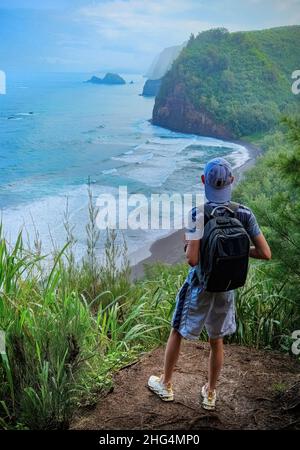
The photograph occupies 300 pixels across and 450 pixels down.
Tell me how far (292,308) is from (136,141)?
30.6 metres

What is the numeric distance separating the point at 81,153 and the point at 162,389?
2973 centimetres

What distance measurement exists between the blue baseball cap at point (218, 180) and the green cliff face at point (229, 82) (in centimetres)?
2789

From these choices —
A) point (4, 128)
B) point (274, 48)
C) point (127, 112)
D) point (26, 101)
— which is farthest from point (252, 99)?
point (26, 101)

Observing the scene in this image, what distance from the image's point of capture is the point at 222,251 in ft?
5.85

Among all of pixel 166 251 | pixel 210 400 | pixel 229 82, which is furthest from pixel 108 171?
pixel 210 400

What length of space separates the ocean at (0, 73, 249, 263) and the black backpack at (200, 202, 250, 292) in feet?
38.8

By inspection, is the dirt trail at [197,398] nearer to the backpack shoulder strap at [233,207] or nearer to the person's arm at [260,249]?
the person's arm at [260,249]

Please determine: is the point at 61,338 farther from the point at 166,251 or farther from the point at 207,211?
the point at 166,251

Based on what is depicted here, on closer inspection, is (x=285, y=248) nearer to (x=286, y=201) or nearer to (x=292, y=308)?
(x=286, y=201)

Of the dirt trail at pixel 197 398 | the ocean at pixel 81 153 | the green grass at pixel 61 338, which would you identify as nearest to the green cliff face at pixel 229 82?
the ocean at pixel 81 153

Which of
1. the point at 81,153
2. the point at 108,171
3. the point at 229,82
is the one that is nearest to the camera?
the point at 108,171

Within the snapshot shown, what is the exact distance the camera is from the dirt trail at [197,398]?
2.02 m

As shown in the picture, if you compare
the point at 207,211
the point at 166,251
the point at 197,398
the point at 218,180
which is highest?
the point at 218,180

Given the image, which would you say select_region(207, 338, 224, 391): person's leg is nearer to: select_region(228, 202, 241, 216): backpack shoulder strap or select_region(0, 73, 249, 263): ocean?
select_region(228, 202, 241, 216): backpack shoulder strap
